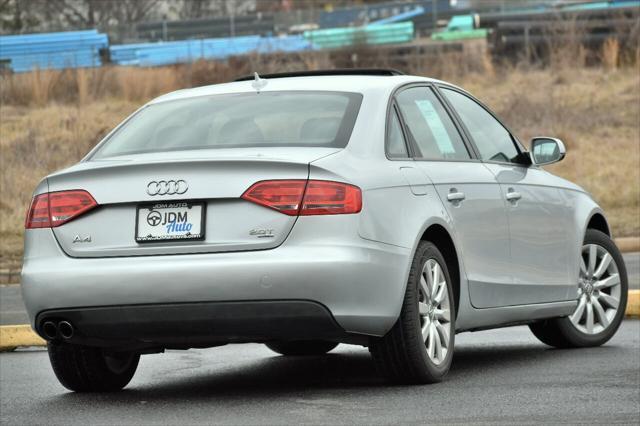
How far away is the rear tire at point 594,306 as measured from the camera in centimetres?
905

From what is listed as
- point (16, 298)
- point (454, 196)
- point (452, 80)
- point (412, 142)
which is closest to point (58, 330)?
point (412, 142)

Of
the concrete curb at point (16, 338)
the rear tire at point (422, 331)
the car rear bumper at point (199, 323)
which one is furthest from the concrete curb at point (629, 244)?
the car rear bumper at point (199, 323)

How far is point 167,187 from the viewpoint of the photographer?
6.69m

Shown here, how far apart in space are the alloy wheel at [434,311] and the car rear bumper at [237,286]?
36 cm

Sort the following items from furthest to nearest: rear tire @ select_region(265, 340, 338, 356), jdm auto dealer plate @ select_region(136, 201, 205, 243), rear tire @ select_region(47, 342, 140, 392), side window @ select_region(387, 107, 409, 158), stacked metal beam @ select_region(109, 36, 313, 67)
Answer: stacked metal beam @ select_region(109, 36, 313, 67), rear tire @ select_region(265, 340, 338, 356), rear tire @ select_region(47, 342, 140, 392), side window @ select_region(387, 107, 409, 158), jdm auto dealer plate @ select_region(136, 201, 205, 243)

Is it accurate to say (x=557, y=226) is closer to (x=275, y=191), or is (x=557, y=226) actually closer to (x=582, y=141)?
(x=275, y=191)

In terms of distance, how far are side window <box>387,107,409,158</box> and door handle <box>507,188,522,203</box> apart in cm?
100

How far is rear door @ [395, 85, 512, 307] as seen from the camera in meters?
7.59

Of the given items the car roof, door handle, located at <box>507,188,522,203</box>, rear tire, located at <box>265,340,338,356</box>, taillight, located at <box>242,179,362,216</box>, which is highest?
the car roof

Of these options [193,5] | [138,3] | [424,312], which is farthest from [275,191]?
[193,5]

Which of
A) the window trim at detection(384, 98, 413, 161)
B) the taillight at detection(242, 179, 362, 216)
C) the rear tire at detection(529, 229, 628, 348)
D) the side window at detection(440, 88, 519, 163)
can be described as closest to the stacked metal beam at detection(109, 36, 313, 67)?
the rear tire at detection(529, 229, 628, 348)

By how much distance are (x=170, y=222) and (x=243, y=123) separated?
0.88 m

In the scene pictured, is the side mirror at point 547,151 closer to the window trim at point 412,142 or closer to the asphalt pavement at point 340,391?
the window trim at point 412,142

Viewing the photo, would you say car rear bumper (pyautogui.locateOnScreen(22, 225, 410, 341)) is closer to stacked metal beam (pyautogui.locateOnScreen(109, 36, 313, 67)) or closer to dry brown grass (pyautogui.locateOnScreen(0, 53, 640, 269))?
dry brown grass (pyautogui.locateOnScreen(0, 53, 640, 269))
